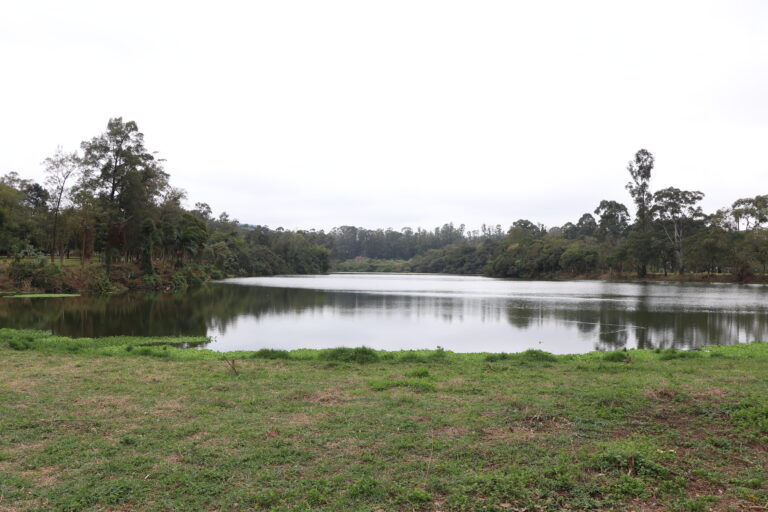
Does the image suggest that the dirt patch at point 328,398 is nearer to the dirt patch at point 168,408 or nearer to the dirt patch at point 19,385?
the dirt patch at point 168,408

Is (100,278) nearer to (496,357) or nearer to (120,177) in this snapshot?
(120,177)

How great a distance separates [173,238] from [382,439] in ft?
202

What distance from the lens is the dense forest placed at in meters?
49.5

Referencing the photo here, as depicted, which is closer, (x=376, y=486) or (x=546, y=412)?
(x=376, y=486)

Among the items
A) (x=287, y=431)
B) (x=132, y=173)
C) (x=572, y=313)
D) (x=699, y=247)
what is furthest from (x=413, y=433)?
(x=699, y=247)

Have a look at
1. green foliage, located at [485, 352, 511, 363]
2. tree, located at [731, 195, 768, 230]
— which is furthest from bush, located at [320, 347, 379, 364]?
tree, located at [731, 195, 768, 230]

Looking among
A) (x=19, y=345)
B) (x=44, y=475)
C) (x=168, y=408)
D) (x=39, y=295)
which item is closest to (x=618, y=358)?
(x=168, y=408)

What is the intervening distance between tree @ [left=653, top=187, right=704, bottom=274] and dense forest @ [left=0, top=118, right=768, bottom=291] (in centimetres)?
17

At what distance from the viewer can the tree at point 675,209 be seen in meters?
81.1

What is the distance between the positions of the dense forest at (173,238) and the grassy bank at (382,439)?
41496mm

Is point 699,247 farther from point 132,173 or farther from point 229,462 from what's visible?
point 229,462

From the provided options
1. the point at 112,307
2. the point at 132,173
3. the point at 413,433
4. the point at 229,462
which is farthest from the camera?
the point at 132,173

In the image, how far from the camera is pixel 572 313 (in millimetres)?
29766

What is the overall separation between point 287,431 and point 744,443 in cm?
571
